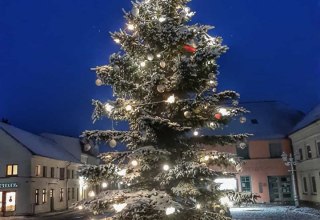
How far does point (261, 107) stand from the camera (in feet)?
140

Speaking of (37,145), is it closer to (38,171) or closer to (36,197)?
(38,171)

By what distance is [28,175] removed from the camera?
36188mm

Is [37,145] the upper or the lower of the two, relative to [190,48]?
upper

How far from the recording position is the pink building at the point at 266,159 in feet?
122

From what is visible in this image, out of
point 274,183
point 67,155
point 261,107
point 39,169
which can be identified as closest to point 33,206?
point 39,169

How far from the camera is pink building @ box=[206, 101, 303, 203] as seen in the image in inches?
1464

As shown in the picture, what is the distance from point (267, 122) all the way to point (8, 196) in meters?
27.0

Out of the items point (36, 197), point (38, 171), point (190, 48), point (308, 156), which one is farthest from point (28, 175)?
point (190, 48)

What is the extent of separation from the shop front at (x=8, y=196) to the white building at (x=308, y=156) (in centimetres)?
2667

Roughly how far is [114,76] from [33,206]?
29.1 meters

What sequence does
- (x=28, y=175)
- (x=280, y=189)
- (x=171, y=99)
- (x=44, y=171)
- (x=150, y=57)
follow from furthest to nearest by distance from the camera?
(x=44, y=171)
(x=280, y=189)
(x=28, y=175)
(x=150, y=57)
(x=171, y=99)

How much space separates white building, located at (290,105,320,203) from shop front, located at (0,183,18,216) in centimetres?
2667

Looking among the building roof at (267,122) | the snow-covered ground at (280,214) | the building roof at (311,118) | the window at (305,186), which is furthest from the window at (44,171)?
the window at (305,186)

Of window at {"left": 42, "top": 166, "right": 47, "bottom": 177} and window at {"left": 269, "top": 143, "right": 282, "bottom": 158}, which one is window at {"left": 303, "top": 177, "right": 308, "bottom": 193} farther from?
window at {"left": 42, "top": 166, "right": 47, "bottom": 177}
